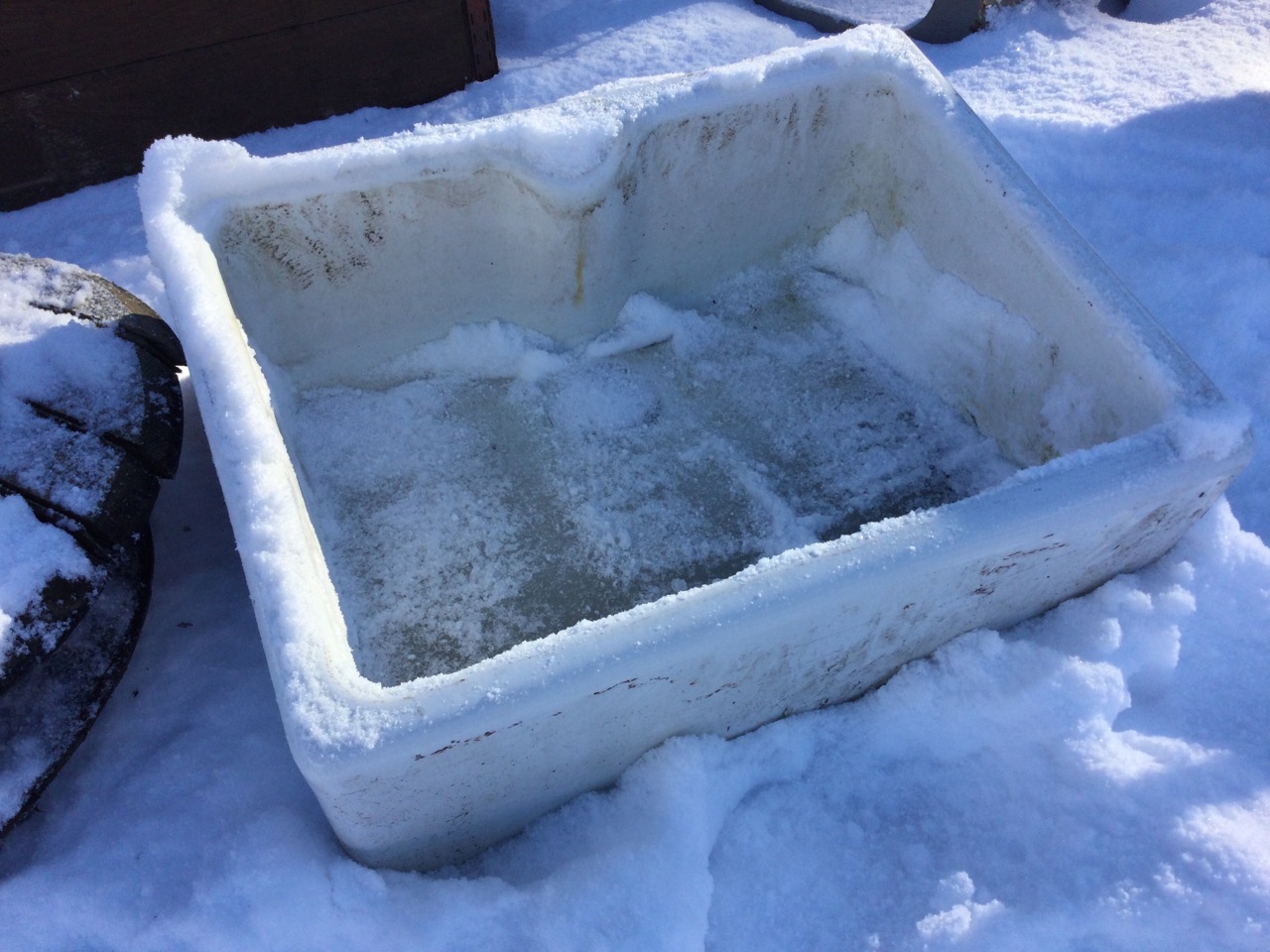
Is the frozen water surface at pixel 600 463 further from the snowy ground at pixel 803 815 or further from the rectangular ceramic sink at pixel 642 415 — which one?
the snowy ground at pixel 803 815

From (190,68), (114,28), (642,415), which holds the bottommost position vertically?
(642,415)

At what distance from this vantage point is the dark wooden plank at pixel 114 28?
76.0 inches

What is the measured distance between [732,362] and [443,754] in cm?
111

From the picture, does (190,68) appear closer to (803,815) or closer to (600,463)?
(600,463)

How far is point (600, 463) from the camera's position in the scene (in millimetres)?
1789

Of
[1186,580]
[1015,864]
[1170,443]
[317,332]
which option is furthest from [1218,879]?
[317,332]

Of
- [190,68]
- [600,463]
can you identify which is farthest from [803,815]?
[190,68]

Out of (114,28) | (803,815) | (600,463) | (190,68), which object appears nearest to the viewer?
(803,815)

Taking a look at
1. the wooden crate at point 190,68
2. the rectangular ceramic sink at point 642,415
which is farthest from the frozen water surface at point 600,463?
the wooden crate at point 190,68

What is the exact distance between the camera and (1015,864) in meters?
1.24

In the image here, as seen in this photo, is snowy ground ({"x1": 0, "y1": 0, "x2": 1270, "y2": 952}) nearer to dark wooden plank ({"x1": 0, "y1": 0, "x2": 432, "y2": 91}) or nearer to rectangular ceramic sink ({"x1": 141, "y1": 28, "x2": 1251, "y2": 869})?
rectangular ceramic sink ({"x1": 141, "y1": 28, "x2": 1251, "y2": 869})

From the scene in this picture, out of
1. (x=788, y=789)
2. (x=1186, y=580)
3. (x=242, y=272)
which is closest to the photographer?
(x=788, y=789)

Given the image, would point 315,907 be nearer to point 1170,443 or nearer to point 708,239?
point 1170,443

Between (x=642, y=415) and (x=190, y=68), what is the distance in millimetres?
1284
